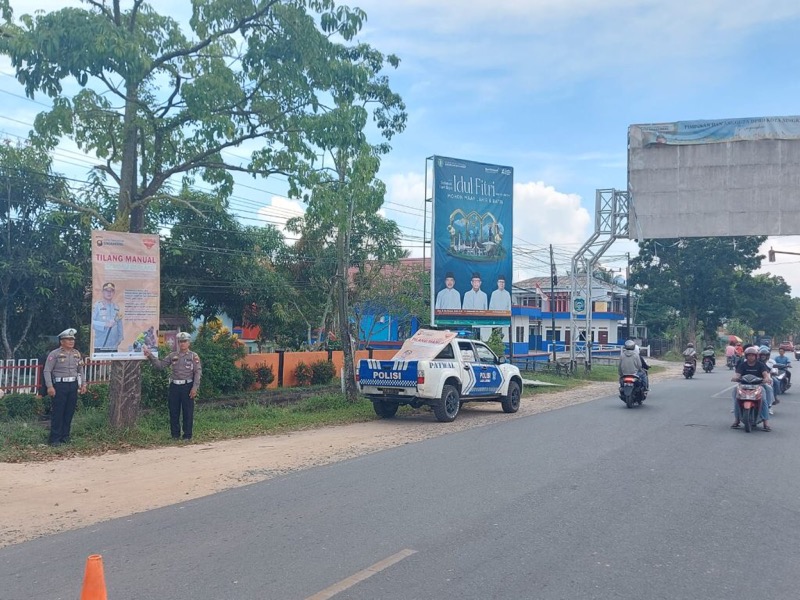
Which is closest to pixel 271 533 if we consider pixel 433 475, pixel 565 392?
pixel 433 475

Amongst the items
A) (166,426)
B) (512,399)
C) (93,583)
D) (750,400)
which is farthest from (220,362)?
(93,583)

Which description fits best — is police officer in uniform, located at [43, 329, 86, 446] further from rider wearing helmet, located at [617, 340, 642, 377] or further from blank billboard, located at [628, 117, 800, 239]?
blank billboard, located at [628, 117, 800, 239]

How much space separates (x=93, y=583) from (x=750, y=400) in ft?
39.9

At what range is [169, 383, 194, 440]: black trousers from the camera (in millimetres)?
12352

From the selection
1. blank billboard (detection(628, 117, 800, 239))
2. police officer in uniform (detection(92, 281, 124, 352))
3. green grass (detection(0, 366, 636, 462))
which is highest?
blank billboard (detection(628, 117, 800, 239))

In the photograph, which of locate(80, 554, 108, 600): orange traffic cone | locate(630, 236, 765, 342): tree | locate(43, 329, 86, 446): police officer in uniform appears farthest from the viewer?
locate(630, 236, 765, 342): tree

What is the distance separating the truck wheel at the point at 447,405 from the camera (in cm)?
1519

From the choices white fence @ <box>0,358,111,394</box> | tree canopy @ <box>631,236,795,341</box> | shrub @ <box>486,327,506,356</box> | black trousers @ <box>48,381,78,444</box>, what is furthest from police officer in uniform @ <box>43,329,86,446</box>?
tree canopy @ <box>631,236,795,341</box>

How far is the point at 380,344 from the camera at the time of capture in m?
42.8

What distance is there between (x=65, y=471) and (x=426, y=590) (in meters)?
6.58

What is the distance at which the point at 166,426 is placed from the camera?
44.1 feet

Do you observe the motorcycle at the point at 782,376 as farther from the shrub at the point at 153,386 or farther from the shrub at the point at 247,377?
the shrub at the point at 153,386

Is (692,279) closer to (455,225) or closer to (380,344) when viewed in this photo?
(380,344)

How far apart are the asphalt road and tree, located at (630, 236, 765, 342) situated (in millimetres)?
49121
